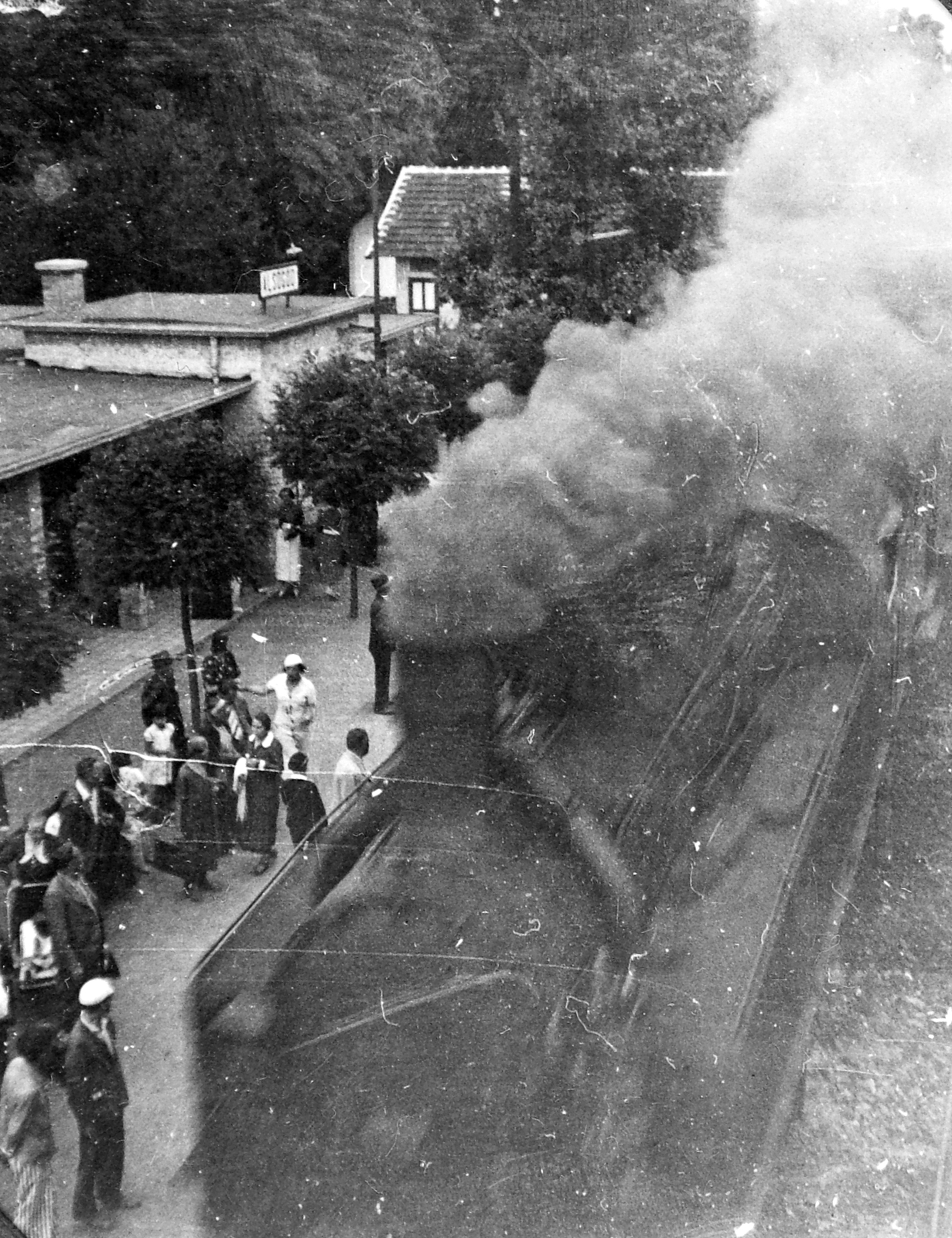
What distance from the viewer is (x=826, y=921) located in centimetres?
248

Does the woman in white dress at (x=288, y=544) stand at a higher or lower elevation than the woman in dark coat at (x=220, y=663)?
higher

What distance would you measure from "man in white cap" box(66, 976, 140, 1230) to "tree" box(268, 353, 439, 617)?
1136 millimetres

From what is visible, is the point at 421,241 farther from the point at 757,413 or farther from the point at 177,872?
the point at 177,872

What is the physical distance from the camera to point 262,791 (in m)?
2.53

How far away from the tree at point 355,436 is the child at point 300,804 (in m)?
0.49

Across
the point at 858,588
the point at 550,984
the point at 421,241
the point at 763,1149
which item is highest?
the point at 421,241

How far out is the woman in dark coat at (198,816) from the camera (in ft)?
8.19

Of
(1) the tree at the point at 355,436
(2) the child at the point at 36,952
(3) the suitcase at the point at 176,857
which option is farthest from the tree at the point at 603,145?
(2) the child at the point at 36,952

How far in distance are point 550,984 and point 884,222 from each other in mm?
1996

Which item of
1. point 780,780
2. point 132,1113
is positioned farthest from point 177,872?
point 780,780

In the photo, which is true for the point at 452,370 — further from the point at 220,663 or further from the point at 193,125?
the point at 220,663

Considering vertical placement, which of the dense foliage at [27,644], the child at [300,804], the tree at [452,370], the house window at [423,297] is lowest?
the child at [300,804]

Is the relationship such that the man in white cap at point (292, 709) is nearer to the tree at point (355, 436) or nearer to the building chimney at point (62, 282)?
the tree at point (355, 436)

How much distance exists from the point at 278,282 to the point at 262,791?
135cm
